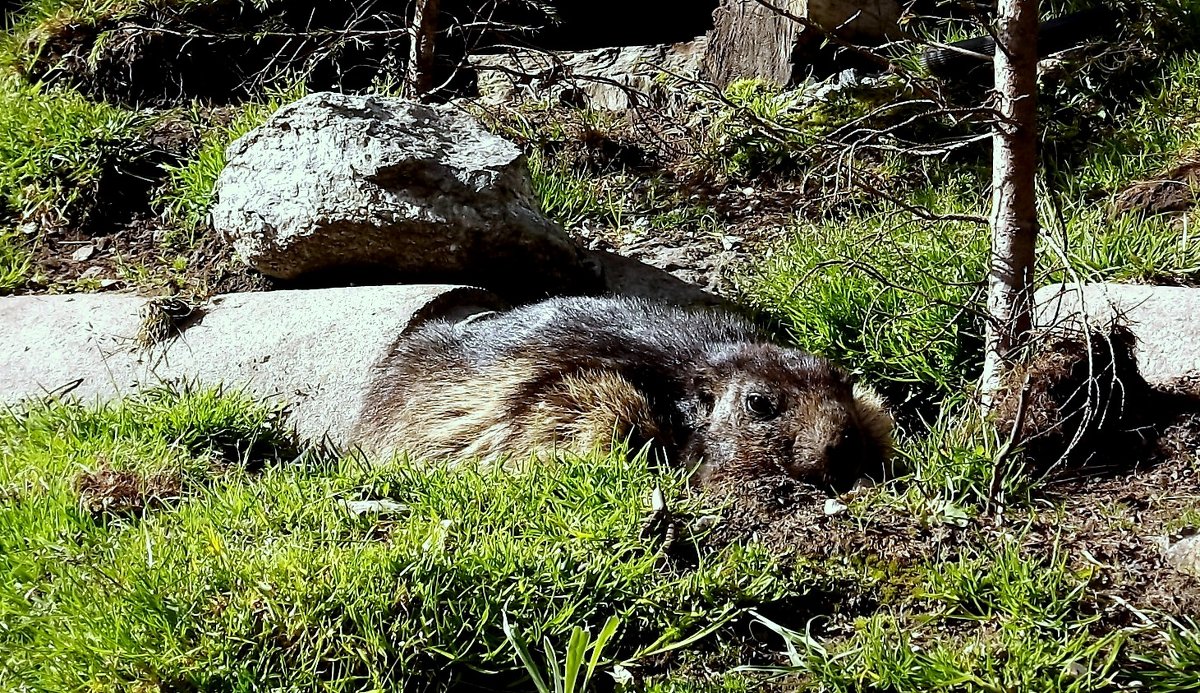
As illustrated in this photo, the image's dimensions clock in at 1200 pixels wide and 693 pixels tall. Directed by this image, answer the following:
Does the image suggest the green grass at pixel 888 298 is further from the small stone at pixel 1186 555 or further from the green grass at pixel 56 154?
the green grass at pixel 56 154

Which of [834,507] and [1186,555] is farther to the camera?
[834,507]

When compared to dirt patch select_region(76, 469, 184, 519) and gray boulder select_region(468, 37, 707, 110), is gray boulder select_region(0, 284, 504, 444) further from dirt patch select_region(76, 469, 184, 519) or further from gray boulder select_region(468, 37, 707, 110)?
gray boulder select_region(468, 37, 707, 110)

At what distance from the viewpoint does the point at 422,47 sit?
6.15 metres

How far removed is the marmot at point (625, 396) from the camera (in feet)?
13.4

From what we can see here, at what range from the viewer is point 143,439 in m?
4.12

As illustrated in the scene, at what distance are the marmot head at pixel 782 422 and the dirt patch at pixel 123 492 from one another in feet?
5.67

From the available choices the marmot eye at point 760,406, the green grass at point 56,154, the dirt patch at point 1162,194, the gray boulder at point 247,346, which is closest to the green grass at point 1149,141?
the dirt patch at point 1162,194

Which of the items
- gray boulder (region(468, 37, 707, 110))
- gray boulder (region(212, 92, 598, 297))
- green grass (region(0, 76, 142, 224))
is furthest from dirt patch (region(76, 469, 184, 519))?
gray boulder (region(468, 37, 707, 110))

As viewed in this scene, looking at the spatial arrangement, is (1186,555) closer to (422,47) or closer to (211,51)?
(422,47)

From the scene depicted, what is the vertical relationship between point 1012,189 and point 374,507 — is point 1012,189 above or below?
above

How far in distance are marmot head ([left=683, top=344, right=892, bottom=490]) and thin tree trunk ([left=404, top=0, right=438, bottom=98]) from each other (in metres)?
2.67

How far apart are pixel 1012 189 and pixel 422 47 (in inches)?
136

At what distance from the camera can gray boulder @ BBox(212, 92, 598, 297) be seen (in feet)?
16.4

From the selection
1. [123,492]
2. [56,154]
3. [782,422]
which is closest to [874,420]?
[782,422]
